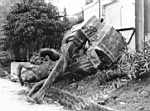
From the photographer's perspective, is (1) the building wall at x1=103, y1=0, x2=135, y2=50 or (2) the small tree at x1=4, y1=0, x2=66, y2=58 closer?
(1) the building wall at x1=103, y1=0, x2=135, y2=50

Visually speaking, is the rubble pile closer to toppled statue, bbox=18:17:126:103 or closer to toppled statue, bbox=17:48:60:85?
toppled statue, bbox=18:17:126:103

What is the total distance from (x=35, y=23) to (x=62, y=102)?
618cm

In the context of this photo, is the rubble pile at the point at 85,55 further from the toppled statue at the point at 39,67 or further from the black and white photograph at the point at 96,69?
the toppled statue at the point at 39,67

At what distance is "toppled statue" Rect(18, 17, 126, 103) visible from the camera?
683cm

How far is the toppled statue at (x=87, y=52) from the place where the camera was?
22.4ft

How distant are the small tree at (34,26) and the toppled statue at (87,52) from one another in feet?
15.9

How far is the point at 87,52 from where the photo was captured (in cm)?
707

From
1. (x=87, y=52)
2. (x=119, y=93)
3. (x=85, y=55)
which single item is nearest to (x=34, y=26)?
(x=85, y=55)

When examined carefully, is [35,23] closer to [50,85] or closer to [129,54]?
[50,85]

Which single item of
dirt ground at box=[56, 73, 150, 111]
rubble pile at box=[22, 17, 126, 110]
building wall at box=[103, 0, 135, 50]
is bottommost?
dirt ground at box=[56, 73, 150, 111]

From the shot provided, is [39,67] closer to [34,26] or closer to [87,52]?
[87,52]

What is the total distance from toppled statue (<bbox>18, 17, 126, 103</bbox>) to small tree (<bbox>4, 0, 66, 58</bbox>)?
484 cm

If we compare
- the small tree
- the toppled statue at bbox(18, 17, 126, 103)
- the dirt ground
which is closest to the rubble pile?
the toppled statue at bbox(18, 17, 126, 103)

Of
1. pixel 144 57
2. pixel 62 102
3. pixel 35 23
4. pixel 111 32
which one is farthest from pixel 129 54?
pixel 35 23
